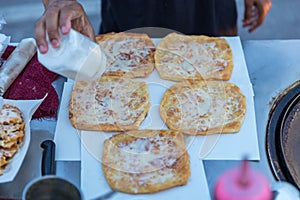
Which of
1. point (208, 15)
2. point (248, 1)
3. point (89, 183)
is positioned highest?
point (248, 1)

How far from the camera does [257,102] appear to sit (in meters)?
1.60

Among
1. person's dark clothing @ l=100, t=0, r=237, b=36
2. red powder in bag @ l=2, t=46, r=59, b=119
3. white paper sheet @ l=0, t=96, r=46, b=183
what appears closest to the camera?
white paper sheet @ l=0, t=96, r=46, b=183

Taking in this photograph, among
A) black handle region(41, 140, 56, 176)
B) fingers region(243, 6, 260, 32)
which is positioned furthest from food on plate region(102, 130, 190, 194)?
fingers region(243, 6, 260, 32)

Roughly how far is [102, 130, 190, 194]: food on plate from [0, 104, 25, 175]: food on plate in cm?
26

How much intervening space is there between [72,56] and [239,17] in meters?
2.20

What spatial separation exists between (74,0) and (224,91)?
0.59 m

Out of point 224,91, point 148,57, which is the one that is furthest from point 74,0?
point 224,91

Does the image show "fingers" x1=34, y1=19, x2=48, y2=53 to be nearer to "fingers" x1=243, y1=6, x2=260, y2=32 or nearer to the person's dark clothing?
the person's dark clothing

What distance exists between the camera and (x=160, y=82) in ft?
5.50

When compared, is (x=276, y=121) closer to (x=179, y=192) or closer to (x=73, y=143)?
(x=179, y=192)

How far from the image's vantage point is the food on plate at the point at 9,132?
1353mm

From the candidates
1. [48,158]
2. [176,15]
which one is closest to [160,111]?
[48,158]

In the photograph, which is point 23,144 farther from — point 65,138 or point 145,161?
point 145,161

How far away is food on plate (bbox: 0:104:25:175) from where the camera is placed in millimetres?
1353
